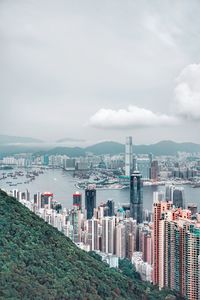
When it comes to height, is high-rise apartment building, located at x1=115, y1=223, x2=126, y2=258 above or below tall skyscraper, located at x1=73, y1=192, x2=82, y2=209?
below

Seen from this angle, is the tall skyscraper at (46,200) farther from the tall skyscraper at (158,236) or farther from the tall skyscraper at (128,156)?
the tall skyscraper at (158,236)

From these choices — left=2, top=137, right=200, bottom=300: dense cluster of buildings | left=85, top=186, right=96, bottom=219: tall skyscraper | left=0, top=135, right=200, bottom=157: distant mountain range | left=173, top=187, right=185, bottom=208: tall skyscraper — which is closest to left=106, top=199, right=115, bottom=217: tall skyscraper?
left=2, top=137, right=200, bottom=300: dense cluster of buildings

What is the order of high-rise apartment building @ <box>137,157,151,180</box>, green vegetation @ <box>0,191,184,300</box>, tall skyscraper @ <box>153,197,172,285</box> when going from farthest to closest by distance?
high-rise apartment building @ <box>137,157,151,180</box>, tall skyscraper @ <box>153,197,172,285</box>, green vegetation @ <box>0,191,184,300</box>

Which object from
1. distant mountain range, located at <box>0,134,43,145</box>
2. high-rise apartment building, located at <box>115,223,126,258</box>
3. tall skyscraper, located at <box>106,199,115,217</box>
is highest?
distant mountain range, located at <box>0,134,43,145</box>

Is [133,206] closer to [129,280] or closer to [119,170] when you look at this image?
[119,170]

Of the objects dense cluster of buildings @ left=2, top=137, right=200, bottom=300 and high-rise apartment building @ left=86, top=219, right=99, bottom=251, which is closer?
dense cluster of buildings @ left=2, top=137, right=200, bottom=300

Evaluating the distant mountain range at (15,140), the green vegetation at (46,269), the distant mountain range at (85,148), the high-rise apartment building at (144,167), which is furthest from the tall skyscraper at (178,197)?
the distant mountain range at (15,140)

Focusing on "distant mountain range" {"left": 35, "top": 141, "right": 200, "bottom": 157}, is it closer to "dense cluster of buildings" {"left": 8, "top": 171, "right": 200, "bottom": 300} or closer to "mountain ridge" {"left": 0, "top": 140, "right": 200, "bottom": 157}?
"mountain ridge" {"left": 0, "top": 140, "right": 200, "bottom": 157}

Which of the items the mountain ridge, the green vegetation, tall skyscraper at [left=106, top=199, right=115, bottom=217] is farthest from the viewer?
tall skyscraper at [left=106, top=199, right=115, bottom=217]
